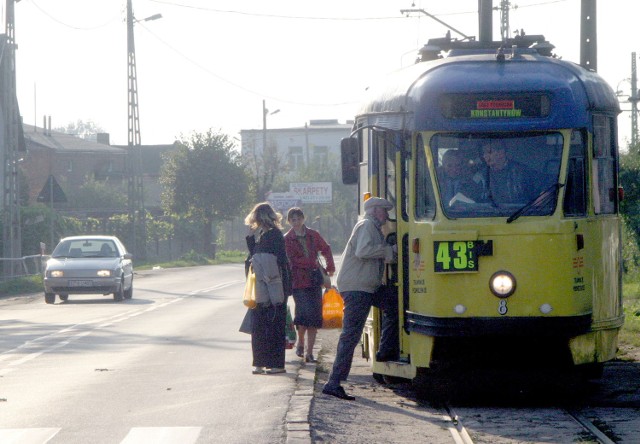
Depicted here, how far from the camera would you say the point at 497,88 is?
10602 millimetres

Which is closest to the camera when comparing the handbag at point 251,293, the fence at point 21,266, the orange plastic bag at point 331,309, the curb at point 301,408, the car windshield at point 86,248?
the curb at point 301,408

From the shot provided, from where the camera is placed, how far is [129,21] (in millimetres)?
44844

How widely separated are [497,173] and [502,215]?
387 millimetres

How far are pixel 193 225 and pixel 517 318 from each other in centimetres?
5958

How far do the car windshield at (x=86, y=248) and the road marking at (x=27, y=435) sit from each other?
19203 mm

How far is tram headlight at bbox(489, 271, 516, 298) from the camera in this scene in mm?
10156

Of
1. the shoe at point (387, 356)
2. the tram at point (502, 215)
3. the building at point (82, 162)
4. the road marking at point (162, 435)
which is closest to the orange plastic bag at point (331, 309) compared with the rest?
the shoe at point (387, 356)

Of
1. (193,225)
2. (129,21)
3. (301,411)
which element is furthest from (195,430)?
(193,225)

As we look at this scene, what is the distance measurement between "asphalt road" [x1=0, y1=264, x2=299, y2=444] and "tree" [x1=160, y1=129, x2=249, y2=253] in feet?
151

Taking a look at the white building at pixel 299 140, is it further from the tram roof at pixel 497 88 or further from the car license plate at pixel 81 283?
the tram roof at pixel 497 88

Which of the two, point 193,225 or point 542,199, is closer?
point 542,199

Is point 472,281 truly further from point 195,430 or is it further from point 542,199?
point 195,430

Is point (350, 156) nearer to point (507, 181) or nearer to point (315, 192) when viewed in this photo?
point (507, 181)

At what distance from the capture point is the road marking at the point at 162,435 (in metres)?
8.79
